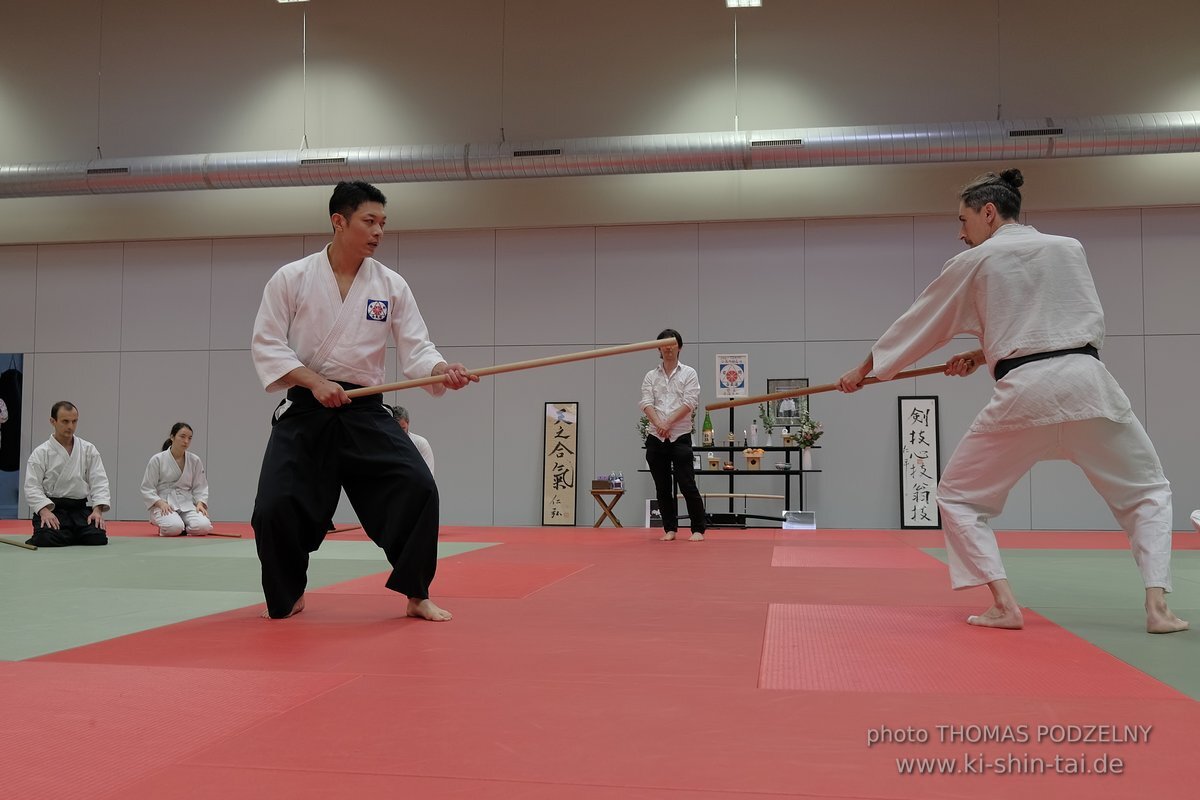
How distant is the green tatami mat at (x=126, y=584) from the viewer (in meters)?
3.16

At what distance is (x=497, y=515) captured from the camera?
34.5 ft

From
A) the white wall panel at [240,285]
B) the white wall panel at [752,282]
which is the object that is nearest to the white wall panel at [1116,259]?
the white wall panel at [752,282]

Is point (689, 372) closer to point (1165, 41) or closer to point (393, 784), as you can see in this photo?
point (393, 784)

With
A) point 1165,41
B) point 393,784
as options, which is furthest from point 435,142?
point 393,784

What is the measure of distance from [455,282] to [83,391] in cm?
481

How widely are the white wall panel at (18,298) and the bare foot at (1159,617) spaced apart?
40.0 feet

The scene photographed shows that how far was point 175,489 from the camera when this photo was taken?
8.22 m

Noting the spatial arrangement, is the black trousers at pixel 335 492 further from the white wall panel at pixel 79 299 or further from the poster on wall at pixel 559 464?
the white wall panel at pixel 79 299

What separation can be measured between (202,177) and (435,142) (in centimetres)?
253

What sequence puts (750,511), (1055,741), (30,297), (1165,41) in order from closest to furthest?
1. (1055,741)
2. (1165,41)
3. (750,511)
4. (30,297)

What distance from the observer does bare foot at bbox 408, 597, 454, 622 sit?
3262 mm

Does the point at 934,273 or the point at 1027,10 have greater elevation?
the point at 1027,10

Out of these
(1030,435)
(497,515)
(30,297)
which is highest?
(30,297)

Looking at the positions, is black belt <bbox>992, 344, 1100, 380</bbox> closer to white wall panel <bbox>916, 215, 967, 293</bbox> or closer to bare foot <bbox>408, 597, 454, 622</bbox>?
bare foot <bbox>408, 597, 454, 622</bbox>
